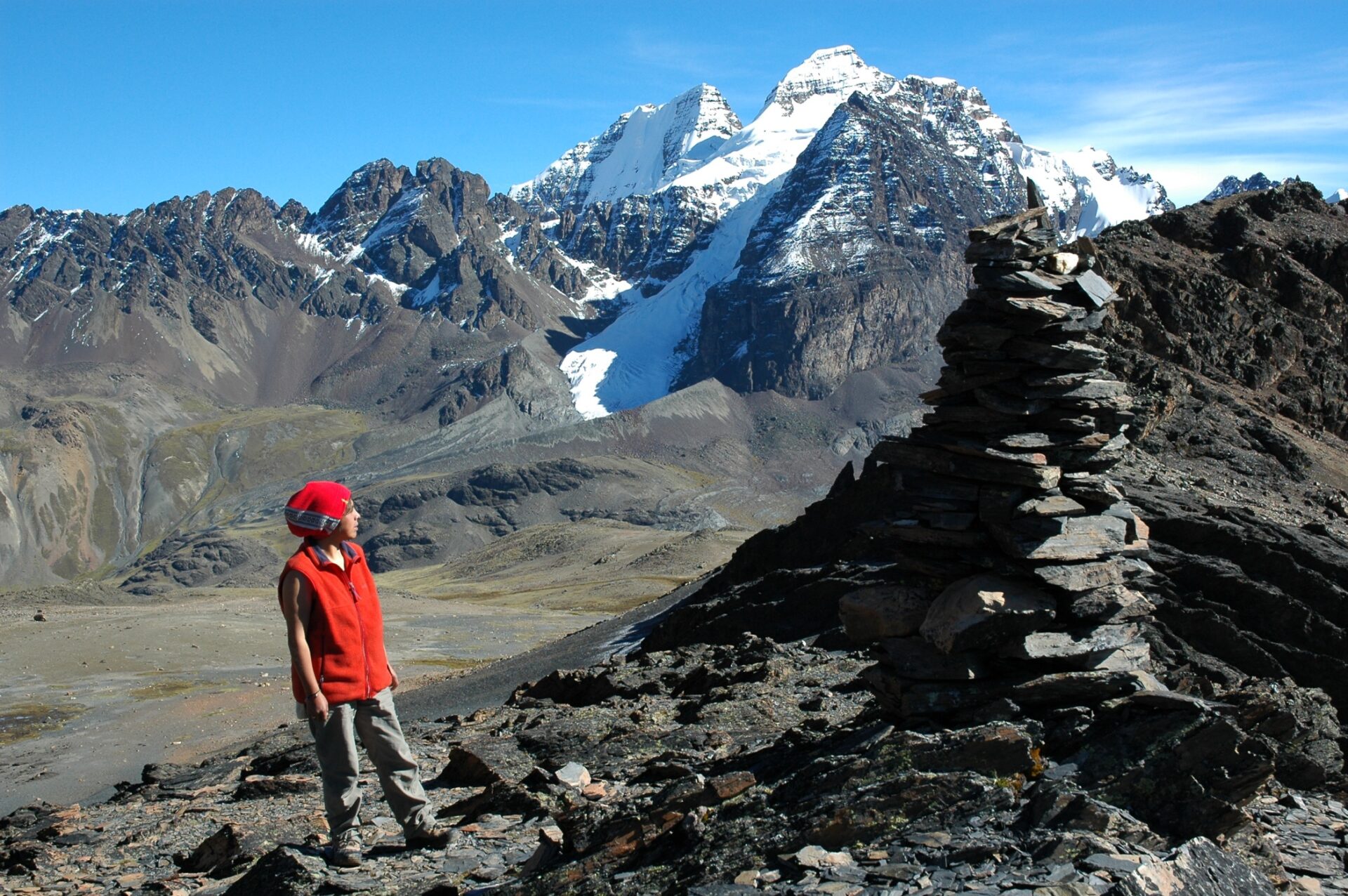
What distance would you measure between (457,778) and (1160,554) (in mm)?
13684

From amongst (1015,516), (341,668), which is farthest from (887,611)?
(341,668)

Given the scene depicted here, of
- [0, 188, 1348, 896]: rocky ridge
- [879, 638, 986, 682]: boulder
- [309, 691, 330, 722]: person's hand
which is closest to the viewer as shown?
[0, 188, 1348, 896]: rocky ridge

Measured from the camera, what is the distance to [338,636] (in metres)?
9.72

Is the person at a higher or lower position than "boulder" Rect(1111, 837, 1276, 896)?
higher

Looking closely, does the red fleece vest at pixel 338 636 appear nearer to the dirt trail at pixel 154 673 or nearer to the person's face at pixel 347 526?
the person's face at pixel 347 526

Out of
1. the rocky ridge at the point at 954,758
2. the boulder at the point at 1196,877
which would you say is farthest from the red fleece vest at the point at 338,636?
the boulder at the point at 1196,877

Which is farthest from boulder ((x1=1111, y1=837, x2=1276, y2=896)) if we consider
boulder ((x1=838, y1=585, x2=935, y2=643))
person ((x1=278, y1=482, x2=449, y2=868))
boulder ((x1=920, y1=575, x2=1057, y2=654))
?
person ((x1=278, y1=482, x2=449, y2=868))

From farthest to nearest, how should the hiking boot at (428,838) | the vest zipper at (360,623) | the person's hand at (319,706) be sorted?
the hiking boot at (428,838) → the vest zipper at (360,623) → the person's hand at (319,706)

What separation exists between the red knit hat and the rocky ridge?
8.47ft

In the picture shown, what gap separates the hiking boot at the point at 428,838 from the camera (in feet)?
33.3

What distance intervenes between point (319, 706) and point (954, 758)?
5014 millimetres

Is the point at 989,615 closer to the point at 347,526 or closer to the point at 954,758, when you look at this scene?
the point at 954,758

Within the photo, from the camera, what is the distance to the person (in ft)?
31.5

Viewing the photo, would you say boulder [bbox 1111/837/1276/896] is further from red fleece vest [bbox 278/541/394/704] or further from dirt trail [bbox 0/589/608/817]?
dirt trail [bbox 0/589/608/817]
